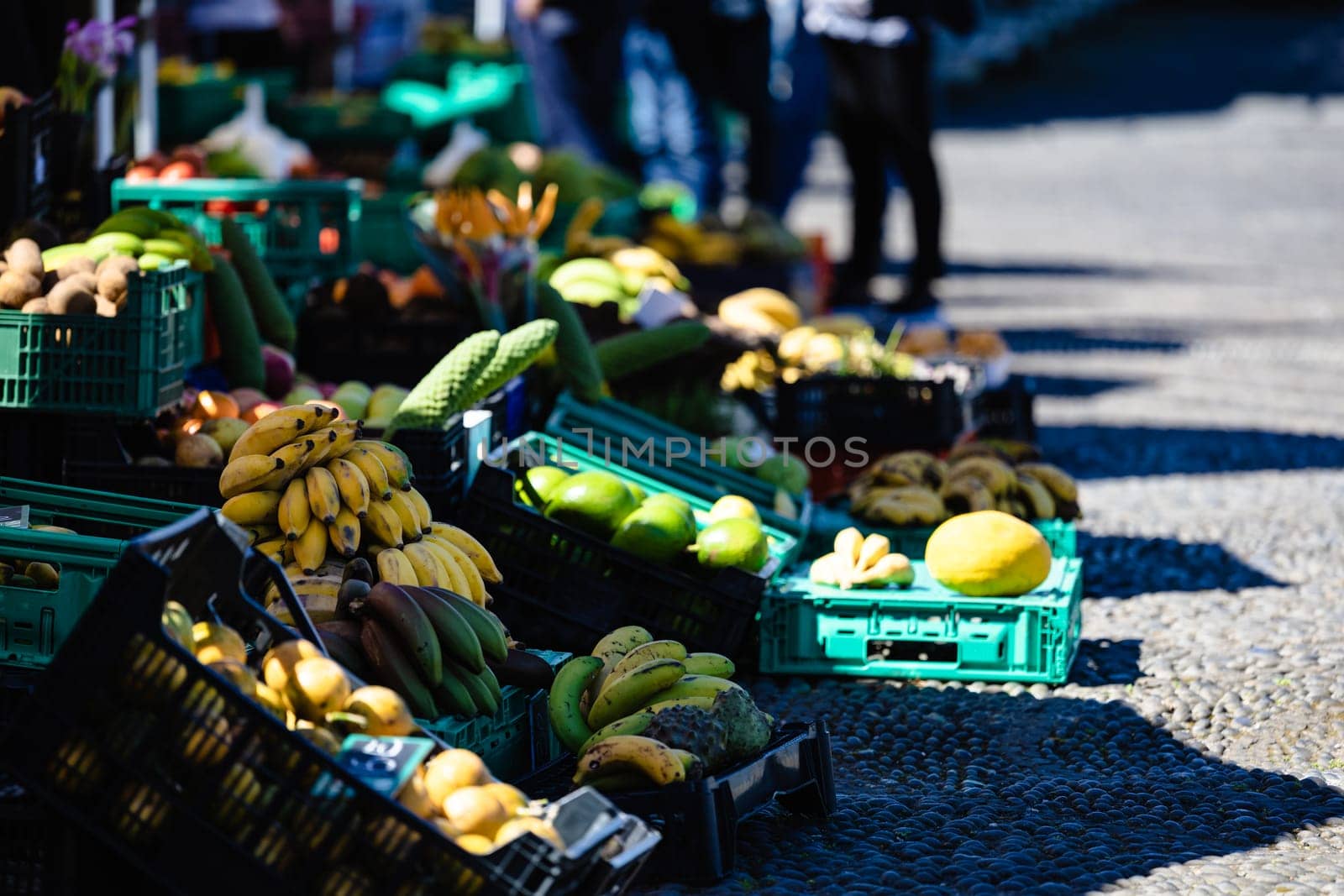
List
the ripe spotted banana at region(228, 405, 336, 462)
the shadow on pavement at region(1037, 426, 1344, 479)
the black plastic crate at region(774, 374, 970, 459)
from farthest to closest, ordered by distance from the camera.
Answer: the shadow on pavement at region(1037, 426, 1344, 479)
the black plastic crate at region(774, 374, 970, 459)
the ripe spotted banana at region(228, 405, 336, 462)

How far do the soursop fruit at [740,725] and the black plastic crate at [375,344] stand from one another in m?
2.25

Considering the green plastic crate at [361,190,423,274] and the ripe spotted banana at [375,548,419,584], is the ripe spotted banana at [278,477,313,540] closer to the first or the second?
the ripe spotted banana at [375,548,419,584]

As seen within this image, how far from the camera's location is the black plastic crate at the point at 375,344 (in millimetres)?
5176

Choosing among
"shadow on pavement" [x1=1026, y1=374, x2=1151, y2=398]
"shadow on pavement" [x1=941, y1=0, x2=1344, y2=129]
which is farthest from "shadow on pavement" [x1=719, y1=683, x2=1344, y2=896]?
"shadow on pavement" [x1=941, y1=0, x2=1344, y2=129]

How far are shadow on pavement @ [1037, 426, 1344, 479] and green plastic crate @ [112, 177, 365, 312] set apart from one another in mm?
3017

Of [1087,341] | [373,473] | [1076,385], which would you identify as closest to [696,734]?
[373,473]

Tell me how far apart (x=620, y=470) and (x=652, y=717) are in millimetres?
1613

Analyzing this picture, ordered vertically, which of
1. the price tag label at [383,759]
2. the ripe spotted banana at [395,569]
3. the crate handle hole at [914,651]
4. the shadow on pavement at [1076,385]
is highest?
the price tag label at [383,759]

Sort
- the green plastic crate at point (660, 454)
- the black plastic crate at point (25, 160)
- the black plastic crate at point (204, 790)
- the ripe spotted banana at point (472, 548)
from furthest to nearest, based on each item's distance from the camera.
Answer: the green plastic crate at point (660, 454) → the black plastic crate at point (25, 160) → the ripe spotted banana at point (472, 548) → the black plastic crate at point (204, 790)

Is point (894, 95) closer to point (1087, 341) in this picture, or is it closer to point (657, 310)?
point (1087, 341)

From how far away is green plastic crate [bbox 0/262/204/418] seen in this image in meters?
3.84

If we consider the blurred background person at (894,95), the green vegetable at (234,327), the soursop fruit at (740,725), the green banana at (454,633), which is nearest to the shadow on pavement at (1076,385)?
the blurred background person at (894,95)

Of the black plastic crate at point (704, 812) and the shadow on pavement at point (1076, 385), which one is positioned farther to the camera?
the shadow on pavement at point (1076, 385)

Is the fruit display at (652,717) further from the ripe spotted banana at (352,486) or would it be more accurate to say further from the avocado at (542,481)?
the avocado at (542,481)
